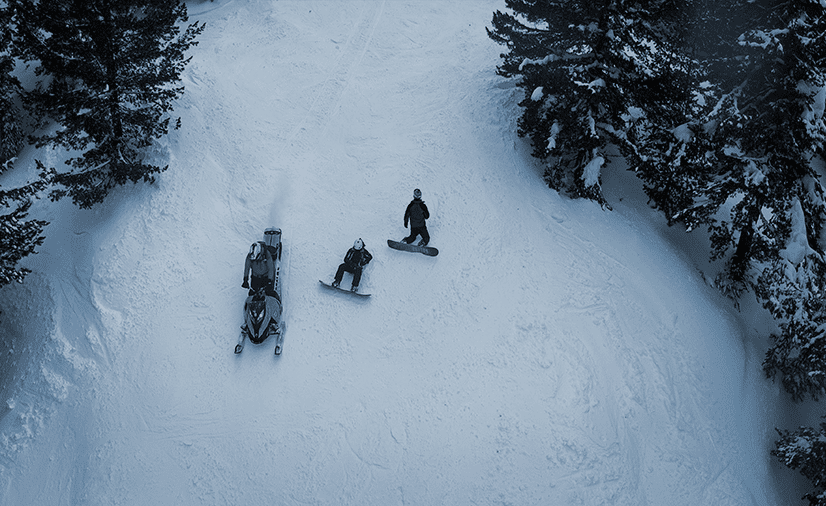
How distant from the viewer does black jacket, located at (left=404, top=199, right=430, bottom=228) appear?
42.7 feet

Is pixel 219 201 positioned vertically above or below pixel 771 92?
below

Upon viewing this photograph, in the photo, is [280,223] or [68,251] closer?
[68,251]

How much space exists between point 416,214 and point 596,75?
6806 millimetres

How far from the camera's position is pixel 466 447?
33.6ft

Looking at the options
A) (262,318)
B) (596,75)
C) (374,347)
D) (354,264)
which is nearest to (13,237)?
(262,318)

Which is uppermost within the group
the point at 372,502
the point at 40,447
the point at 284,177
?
the point at 284,177

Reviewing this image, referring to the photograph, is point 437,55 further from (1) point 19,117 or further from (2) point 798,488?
(2) point 798,488

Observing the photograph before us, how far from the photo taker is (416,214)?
1301 cm

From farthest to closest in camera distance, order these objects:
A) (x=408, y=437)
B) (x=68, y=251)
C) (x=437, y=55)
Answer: (x=437, y=55)
(x=68, y=251)
(x=408, y=437)

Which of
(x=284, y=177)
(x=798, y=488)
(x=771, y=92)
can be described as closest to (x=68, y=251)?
(x=284, y=177)

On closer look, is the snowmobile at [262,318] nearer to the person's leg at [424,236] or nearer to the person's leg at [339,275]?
the person's leg at [339,275]

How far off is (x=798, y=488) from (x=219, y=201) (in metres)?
18.1

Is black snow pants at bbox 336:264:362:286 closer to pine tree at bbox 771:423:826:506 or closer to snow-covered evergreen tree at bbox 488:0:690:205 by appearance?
snow-covered evergreen tree at bbox 488:0:690:205

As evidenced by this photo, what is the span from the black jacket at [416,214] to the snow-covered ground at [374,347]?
87 cm
